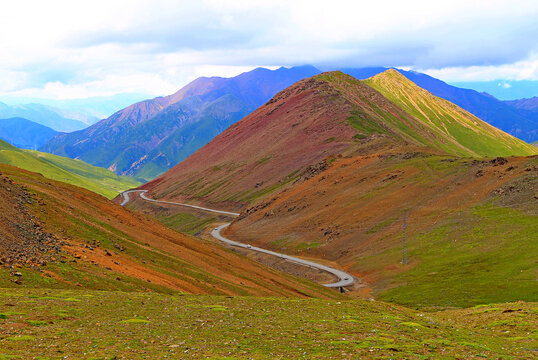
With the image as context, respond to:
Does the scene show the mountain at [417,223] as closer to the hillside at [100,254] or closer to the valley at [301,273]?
the valley at [301,273]

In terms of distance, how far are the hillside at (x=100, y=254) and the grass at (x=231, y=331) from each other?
5.82m

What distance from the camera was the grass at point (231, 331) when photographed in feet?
77.2

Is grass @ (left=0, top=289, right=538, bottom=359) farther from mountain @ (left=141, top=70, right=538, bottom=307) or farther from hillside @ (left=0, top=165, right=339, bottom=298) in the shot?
mountain @ (left=141, top=70, right=538, bottom=307)

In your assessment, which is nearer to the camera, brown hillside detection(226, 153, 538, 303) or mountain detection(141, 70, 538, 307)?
mountain detection(141, 70, 538, 307)

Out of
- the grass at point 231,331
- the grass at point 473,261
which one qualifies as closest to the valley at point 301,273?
the grass at point 231,331

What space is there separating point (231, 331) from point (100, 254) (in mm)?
27839

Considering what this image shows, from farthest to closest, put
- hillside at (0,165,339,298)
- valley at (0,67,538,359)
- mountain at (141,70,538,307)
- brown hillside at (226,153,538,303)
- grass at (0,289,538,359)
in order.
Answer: brown hillside at (226,153,538,303) → mountain at (141,70,538,307) → hillside at (0,165,339,298) → valley at (0,67,538,359) → grass at (0,289,538,359)

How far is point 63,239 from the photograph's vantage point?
2019 inches

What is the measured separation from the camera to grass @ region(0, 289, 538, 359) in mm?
23531

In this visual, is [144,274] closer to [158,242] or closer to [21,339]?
[158,242]

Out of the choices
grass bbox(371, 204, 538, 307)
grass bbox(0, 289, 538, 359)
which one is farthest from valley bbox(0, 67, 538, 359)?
grass bbox(371, 204, 538, 307)

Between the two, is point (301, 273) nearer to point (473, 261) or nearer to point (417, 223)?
point (417, 223)

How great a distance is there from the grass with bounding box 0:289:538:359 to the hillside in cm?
582

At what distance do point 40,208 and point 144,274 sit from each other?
1621 cm
